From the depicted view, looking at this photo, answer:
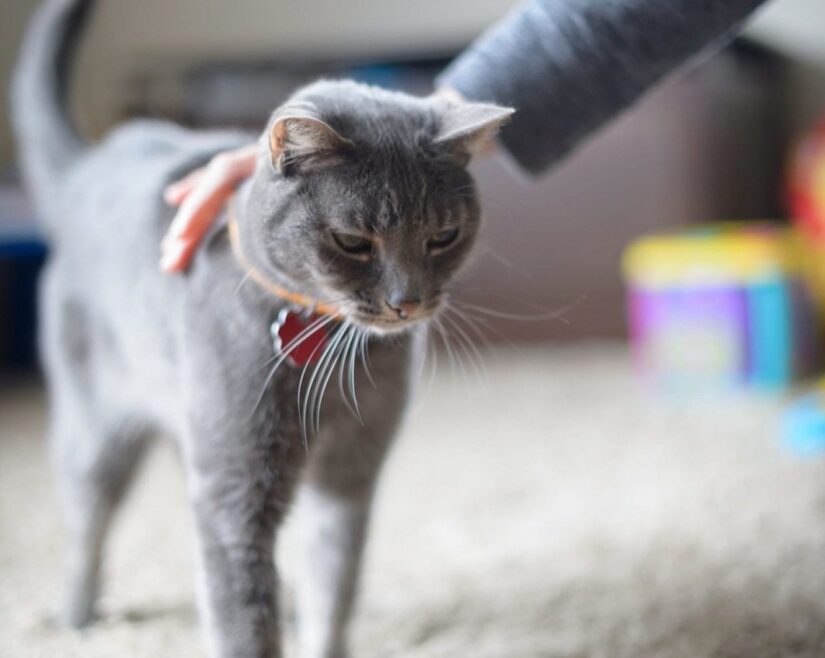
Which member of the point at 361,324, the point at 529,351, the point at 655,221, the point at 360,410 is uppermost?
the point at 361,324

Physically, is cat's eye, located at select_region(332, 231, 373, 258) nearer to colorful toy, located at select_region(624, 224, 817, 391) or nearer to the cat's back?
the cat's back

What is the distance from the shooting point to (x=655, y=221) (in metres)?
2.38

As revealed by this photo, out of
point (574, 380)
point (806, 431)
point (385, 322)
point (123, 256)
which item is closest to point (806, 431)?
point (806, 431)

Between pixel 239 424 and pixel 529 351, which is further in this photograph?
pixel 529 351

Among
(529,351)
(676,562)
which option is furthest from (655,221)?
(676,562)

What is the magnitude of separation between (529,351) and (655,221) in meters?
0.46

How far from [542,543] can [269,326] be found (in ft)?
2.24

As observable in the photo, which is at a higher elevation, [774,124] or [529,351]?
[774,124]

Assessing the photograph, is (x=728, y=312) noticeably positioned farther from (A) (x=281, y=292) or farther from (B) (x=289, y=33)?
(B) (x=289, y=33)

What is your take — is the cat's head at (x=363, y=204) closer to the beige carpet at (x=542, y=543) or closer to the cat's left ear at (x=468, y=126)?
the cat's left ear at (x=468, y=126)

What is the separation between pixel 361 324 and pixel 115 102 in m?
2.09

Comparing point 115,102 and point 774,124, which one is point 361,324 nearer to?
point 115,102

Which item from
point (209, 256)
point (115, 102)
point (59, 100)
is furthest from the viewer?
point (115, 102)

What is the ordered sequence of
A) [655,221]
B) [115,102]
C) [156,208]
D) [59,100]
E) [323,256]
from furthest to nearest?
1. [115,102]
2. [655,221]
3. [59,100]
4. [156,208]
5. [323,256]
